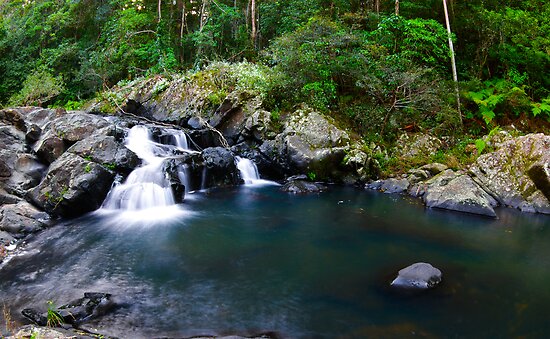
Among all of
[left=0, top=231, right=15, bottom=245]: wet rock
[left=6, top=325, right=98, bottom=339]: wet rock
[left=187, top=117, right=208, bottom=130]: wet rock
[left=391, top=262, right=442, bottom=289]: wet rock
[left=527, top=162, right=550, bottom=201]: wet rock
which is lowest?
[left=391, top=262, right=442, bottom=289]: wet rock

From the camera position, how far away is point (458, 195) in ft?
38.3

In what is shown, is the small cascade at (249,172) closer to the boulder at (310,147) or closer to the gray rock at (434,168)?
the boulder at (310,147)

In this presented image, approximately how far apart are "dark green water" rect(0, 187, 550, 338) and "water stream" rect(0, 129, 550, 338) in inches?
1.1

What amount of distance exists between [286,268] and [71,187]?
6235mm

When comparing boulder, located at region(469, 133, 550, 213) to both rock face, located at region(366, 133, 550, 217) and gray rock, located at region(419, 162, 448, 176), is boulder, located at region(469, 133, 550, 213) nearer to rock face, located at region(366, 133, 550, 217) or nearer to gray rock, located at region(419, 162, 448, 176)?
rock face, located at region(366, 133, 550, 217)

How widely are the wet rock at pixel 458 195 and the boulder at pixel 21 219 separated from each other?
35.0ft

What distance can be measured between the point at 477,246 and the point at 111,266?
7.84 metres

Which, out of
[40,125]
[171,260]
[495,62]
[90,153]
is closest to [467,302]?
[171,260]

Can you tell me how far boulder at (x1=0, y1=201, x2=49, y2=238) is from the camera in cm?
877

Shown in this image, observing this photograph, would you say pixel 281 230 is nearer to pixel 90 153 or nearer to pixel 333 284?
pixel 333 284

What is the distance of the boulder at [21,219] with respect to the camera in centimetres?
877

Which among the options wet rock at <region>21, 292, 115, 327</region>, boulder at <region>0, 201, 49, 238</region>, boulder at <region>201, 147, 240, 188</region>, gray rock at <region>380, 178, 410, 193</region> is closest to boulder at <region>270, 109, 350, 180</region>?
boulder at <region>201, 147, 240, 188</region>

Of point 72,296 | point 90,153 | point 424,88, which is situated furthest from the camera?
point 424,88

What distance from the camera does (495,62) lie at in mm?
17938
